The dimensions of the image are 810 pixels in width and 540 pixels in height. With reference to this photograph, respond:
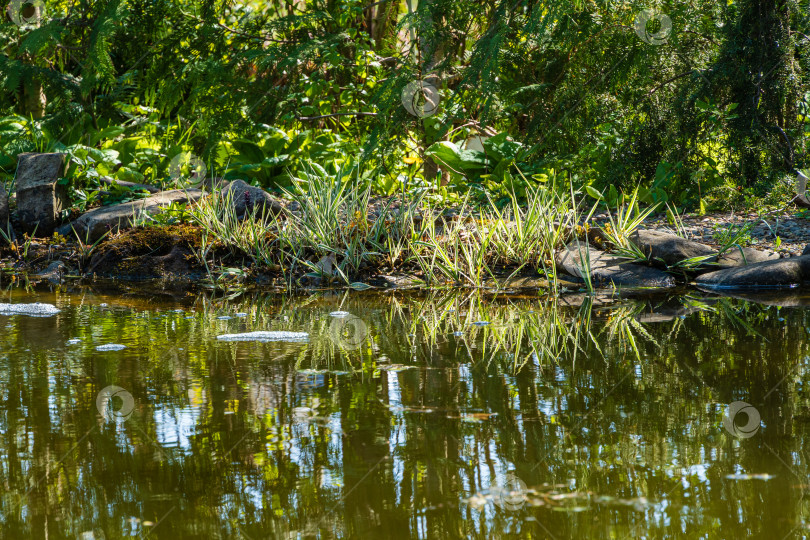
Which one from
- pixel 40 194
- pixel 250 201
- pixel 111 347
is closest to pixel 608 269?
pixel 250 201

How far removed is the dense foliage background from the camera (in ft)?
15.8

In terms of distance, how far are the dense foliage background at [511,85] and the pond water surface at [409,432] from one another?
1896 millimetres

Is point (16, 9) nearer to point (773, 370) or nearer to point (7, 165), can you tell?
point (7, 165)

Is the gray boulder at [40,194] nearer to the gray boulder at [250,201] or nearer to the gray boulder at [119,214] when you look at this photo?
the gray boulder at [119,214]

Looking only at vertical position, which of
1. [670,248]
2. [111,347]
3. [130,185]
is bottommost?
[111,347]

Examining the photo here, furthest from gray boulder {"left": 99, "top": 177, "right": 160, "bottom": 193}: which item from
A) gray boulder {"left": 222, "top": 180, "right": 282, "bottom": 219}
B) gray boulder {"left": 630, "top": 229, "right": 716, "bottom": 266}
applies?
gray boulder {"left": 630, "top": 229, "right": 716, "bottom": 266}

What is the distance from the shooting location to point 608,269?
4.69 meters

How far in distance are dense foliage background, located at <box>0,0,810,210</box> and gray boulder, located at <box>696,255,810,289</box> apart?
3.01 feet

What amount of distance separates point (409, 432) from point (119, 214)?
14.2ft

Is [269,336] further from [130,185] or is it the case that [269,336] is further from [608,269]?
[130,185]

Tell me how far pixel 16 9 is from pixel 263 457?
5730 millimetres

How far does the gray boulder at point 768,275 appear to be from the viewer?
4.35 metres

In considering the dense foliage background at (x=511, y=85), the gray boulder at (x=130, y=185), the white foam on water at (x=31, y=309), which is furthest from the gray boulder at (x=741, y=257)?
the gray boulder at (x=130, y=185)

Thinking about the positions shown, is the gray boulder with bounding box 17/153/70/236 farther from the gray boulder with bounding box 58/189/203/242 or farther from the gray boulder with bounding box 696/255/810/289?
the gray boulder with bounding box 696/255/810/289
